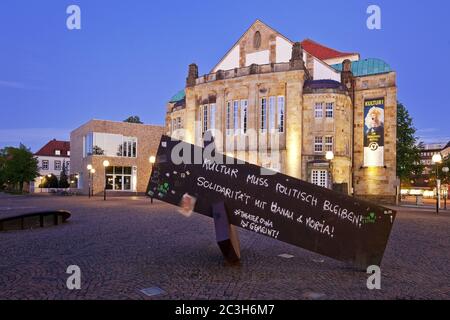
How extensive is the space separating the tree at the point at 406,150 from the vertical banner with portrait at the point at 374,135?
30.5 feet

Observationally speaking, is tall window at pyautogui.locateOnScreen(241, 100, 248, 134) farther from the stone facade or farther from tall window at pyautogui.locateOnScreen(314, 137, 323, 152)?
the stone facade

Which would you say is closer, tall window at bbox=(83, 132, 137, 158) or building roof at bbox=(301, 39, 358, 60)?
tall window at bbox=(83, 132, 137, 158)

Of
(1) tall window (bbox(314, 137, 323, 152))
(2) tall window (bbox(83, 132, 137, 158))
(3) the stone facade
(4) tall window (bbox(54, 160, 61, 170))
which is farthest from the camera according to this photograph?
(4) tall window (bbox(54, 160, 61, 170))

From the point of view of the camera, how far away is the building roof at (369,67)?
39.5 meters

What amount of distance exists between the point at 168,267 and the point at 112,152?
4375 centimetres

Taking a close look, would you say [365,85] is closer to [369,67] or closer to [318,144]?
[369,67]

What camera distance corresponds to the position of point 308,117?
119 feet

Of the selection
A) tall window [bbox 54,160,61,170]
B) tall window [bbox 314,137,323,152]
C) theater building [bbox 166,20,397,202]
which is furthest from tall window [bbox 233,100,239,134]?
tall window [bbox 54,160,61,170]

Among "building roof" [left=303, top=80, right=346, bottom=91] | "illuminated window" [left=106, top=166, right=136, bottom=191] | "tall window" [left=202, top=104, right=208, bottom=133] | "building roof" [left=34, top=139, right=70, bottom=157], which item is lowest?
"illuminated window" [left=106, top=166, right=136, bottom=191]

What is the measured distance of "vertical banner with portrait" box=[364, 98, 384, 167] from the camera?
3712 cm

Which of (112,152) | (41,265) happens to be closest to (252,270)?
(41,265)

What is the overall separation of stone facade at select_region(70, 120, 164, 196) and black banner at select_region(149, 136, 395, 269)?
41.2 m

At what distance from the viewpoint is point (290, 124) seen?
3628 centimetres

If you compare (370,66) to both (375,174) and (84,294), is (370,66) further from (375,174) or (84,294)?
(84,294)
